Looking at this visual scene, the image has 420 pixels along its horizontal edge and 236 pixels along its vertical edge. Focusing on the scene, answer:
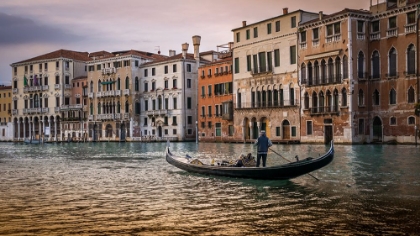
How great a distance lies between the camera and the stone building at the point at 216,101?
44438 millimetres

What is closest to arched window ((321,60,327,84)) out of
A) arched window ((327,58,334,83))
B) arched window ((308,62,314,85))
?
arched window ((327,58,334,83))

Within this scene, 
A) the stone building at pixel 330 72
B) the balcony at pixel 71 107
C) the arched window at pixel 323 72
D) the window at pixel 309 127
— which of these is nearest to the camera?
the stone building at pixel 330 72

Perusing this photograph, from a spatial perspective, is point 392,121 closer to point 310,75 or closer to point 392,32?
point 392,32

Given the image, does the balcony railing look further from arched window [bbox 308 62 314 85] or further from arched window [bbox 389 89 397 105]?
arched window [bbox 389 89 397 105]

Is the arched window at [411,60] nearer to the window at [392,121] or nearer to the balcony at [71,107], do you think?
the window at [392,121]

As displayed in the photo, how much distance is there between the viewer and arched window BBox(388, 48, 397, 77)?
32.1 m

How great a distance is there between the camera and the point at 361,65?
33781mm

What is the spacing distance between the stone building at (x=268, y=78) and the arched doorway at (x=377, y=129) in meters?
5.72

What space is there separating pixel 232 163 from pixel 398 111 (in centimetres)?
2053

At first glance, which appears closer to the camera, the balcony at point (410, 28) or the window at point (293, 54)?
the balcony at point (410, 28)

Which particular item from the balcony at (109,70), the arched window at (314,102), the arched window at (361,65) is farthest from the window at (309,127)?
the balcony at (109,70)

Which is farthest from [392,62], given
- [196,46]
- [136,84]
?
[136,84]

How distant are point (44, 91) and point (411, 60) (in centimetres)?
4346

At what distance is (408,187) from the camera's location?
11.5 meters
